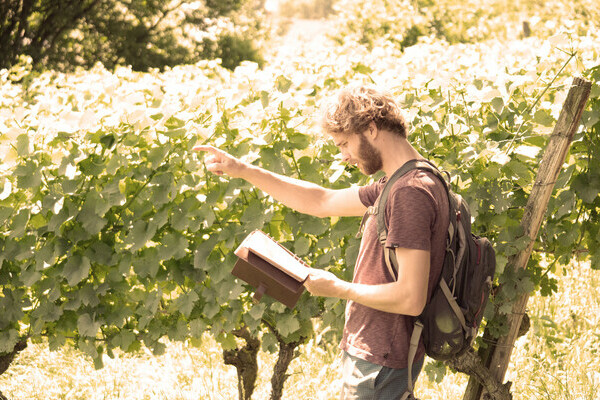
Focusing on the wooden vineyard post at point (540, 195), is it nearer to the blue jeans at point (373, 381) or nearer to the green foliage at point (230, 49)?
the blue jeans at point (373, 381)

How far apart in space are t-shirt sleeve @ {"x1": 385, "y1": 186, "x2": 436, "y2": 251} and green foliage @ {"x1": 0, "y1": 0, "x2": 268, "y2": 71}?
9.89 m

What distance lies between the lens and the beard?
7.14 ft

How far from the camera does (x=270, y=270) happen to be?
217 cm

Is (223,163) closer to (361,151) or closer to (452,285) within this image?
(361,151)

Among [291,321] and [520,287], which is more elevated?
[520,287]

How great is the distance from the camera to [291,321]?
3160 mm

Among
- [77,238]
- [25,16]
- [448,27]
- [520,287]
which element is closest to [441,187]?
[520,287]

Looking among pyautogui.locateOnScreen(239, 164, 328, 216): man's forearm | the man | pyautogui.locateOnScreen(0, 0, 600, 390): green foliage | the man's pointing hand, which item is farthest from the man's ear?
pyautogui.locateOnScreen(0, 0, 600, 390): green foliage

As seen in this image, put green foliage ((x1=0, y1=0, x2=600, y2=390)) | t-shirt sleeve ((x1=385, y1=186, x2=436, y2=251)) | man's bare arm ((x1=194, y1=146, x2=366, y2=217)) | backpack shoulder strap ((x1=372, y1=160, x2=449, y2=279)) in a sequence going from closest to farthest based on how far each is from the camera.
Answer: t-shirt sleeve ((x1=385, y1=186, x2=436, y2=251)), backpack shoulder strap ((x1=372, y1=160, x2=449, y2=279)), man's bare arm ((x1=194, y1=146, x2=366, y2=217)), green foliage ((x1=0, y1=0, x2=600, y2=390))

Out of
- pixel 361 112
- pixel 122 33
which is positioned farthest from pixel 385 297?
pixel 122 33

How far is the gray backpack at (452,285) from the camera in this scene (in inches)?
83.5

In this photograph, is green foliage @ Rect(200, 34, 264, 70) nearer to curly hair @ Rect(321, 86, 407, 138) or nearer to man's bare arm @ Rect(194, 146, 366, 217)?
man's bare arm @ Rect(194, 146, 366, 217)

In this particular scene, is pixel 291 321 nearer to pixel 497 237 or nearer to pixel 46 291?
pixel 497 237

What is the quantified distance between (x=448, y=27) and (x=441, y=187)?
11727mm
